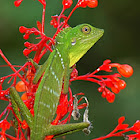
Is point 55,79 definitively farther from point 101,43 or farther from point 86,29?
point 101,43

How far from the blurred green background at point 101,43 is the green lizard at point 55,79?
1321 mm

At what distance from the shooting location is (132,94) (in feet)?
14.3

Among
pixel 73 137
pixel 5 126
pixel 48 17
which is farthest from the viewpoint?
pixel 73 137

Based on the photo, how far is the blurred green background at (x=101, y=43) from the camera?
12.8 feet

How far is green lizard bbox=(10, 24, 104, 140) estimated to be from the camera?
2.48 metres

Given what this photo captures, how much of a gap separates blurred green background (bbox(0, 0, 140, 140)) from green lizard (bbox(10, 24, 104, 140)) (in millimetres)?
1321

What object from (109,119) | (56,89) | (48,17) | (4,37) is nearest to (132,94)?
(109,119)

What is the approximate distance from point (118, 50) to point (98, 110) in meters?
0.79

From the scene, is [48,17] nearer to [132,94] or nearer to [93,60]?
[93,60]

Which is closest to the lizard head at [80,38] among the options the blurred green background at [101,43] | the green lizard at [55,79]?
the green lizard at [55,79]

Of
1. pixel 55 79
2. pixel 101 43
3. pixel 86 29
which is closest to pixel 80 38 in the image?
pixel 86 29

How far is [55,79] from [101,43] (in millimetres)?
2012

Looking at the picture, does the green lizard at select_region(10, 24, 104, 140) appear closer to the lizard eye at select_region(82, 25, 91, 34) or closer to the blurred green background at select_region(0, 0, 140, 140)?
the lizard eye at select_region(82, 25, 91, 34)

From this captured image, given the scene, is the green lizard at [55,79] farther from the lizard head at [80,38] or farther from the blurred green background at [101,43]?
the blurred green background at [101,43]
